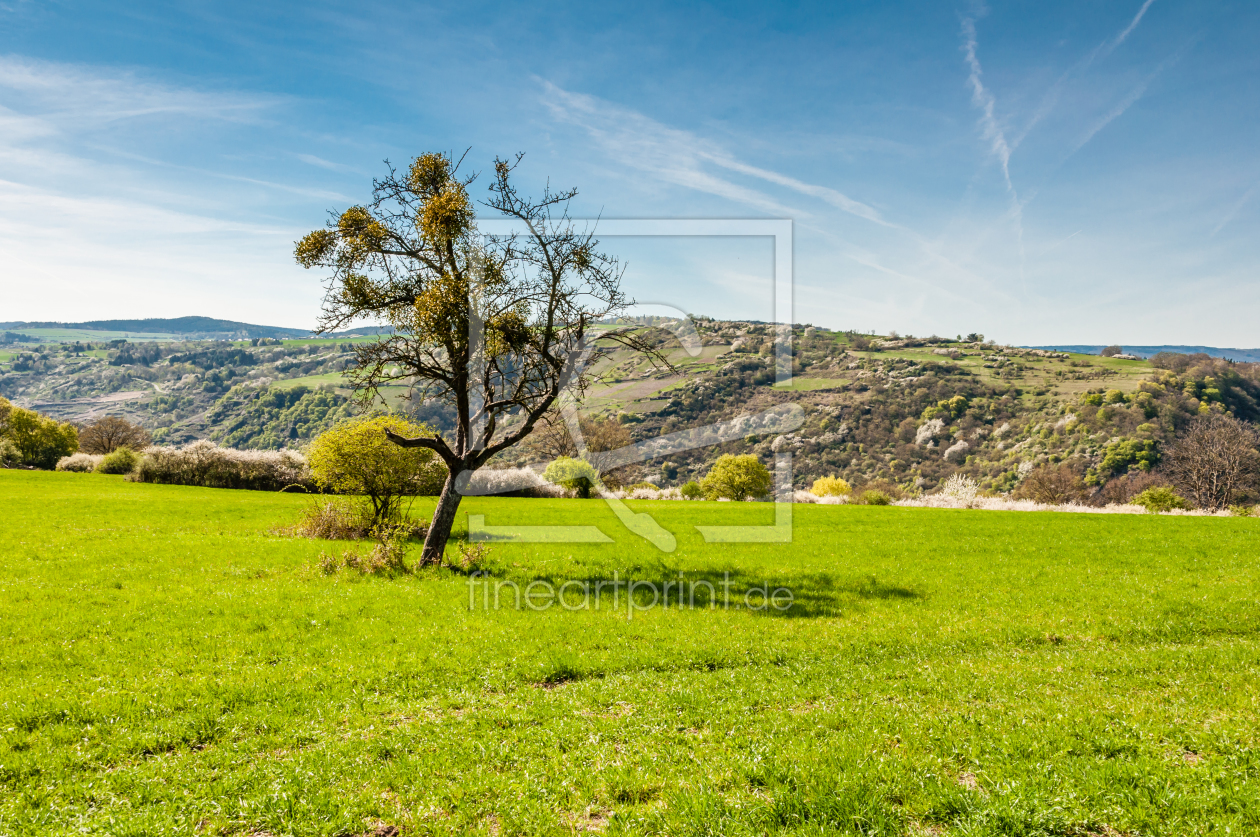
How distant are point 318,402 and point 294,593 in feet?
438

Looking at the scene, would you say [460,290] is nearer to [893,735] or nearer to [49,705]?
[49,705]

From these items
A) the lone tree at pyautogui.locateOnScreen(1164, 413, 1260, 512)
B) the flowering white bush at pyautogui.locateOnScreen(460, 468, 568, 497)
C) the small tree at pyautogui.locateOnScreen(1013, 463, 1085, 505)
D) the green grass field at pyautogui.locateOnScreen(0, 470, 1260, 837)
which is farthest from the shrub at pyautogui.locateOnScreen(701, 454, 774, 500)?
the lone tree at pyautogui.locateOnScreen(1164, 413, 1260, 512)

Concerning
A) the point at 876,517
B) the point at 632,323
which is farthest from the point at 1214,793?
the point at 876,517

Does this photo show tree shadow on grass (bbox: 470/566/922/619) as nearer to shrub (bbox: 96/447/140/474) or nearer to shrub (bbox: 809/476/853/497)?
shrub (bbox: 809/476/853/497)

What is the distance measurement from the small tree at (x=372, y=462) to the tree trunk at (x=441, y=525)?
5459 mm

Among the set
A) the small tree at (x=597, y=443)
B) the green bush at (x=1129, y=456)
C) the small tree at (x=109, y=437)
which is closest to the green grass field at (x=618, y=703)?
the small tree at (x=597, y=443)

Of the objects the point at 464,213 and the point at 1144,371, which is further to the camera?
the point at 1144,371

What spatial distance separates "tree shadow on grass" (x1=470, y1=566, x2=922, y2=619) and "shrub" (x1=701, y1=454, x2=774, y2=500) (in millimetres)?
39287

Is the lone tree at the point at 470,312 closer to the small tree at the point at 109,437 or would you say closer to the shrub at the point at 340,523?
the shrub at the point at 340,523

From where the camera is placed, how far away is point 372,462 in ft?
78.0

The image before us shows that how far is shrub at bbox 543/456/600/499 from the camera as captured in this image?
56.8 metres

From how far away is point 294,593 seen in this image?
1534 cm

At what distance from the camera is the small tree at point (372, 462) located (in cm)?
2347

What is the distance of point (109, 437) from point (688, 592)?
92934mm
